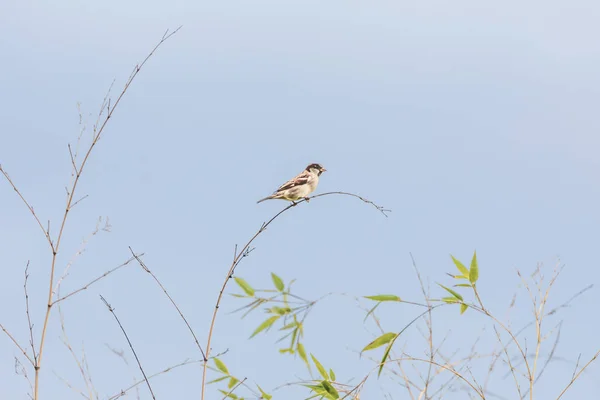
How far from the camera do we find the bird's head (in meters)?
12.4

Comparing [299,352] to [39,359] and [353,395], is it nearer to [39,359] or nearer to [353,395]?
[353,395]

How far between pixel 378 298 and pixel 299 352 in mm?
566

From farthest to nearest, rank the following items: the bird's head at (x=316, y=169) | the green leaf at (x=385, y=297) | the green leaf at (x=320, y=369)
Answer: the bird's head at (x=316, y=169)
the green leaf at (x=320, y=369)
the green leaf at (x=385, y=297)

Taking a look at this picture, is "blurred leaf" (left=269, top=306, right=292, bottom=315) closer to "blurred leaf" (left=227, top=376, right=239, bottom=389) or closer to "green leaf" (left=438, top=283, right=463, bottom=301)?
"blurred leaf" (left=227, top=376, right=239, bottom=389)

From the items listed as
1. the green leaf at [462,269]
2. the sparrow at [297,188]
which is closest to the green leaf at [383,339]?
the green leaf at [462,269]

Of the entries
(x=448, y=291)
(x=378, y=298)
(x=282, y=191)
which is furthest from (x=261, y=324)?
(x=282, y=191)

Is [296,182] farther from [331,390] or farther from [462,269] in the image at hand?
[331,390]

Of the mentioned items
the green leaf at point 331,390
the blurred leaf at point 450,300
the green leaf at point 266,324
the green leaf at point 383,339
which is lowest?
the green leaf at point 331,390

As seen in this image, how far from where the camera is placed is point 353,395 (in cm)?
419

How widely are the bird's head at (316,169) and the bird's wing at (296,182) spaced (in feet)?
1.95

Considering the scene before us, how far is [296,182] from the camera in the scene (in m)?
11.3

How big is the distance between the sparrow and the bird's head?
40cm

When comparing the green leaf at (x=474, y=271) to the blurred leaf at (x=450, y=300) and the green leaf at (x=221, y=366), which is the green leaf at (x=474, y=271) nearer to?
the blurred leaf at (x=450, y=300)

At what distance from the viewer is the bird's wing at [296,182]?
1116cm
